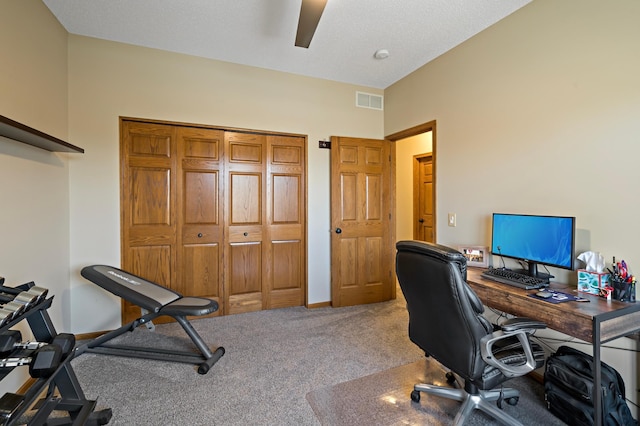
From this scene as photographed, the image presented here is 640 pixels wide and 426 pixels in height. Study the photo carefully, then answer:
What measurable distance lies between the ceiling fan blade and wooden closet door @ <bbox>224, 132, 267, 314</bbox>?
5.16 ft

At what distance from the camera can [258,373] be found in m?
2.28

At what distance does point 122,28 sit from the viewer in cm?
268

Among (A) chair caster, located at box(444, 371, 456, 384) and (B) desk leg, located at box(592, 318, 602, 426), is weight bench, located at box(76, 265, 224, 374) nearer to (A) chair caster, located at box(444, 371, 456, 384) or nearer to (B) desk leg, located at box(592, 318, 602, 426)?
(A) chair caster, located at box(444, 371, 456, 384)

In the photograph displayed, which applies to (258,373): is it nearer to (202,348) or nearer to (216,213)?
(202,348)

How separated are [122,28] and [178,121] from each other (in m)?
0.91

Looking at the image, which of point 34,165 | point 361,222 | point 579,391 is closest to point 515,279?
point 579,391

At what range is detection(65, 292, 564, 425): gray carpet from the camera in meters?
1.85

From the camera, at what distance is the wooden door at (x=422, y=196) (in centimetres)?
518

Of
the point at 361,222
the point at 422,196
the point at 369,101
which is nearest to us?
the point at 361,222

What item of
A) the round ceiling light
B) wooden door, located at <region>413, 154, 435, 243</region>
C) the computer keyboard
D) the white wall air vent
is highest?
the round ceiling light

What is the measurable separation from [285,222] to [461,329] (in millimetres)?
2524

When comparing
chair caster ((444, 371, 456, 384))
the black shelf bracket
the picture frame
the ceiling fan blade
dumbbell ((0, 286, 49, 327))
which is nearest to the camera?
dumbbell ((0, 286, 49, 327))

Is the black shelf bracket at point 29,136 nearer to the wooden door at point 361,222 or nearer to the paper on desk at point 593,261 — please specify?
the wooden door at point 361,222

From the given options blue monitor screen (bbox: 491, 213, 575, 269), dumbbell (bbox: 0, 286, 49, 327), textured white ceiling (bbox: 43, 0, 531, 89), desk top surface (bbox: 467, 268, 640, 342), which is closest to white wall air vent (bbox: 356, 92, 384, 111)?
textured white ceiling (bbox: 43, 0, 531, 89)
